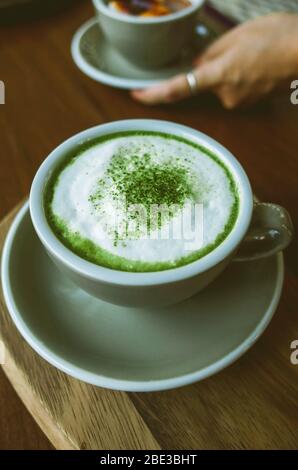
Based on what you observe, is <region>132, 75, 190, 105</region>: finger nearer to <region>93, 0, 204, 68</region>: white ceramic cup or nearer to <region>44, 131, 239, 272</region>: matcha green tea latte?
<region>93, 0, 204, 68</region>: white ceramic cup

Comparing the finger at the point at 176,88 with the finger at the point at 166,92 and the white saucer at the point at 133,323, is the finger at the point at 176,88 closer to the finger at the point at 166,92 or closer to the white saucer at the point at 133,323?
the finger at the point at 166,92

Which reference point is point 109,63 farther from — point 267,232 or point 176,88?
point 267,232

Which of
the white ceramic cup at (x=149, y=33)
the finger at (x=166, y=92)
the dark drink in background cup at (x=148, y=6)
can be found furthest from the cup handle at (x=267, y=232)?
the dark drink in background cup at (x=148, y=6)
